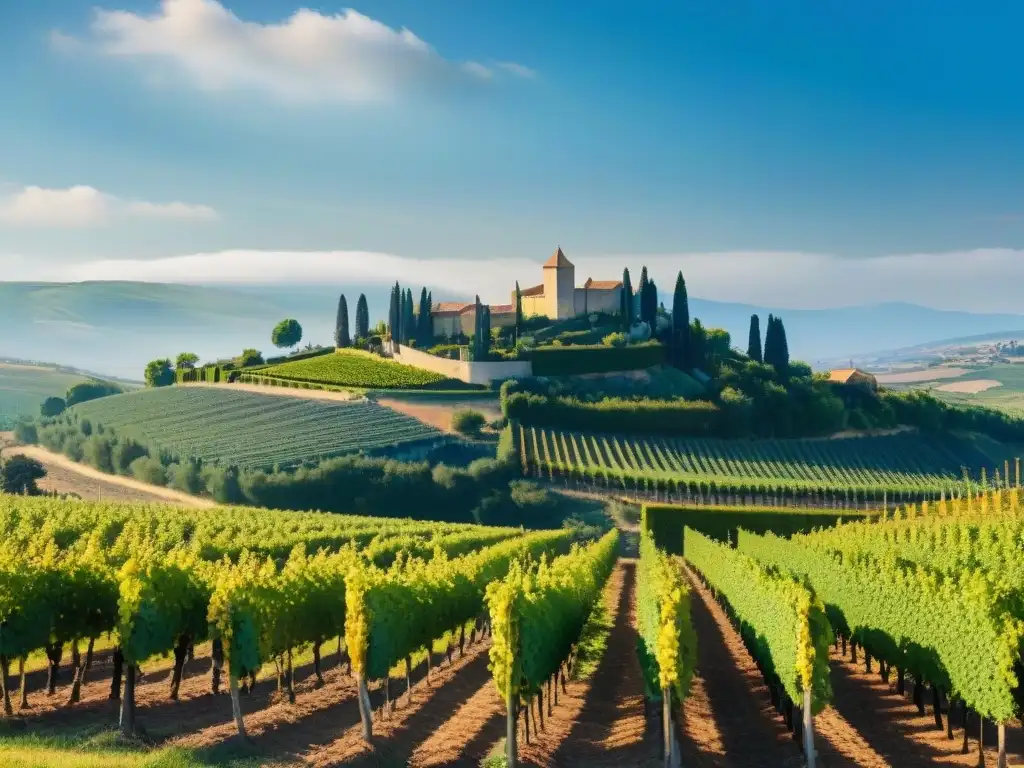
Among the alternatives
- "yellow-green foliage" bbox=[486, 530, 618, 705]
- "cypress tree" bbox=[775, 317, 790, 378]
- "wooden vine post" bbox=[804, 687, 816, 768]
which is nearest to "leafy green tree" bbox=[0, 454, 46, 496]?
"yellow-green foliage" bbox=[486, 530, 618, 705]

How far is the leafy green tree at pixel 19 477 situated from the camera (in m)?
69.9

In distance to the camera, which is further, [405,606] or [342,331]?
[342,331]

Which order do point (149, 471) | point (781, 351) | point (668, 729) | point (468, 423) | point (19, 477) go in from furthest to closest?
point (781, 351) < point (468, 423) < point (149, 471) < point (19, 477) < point (668, 729)

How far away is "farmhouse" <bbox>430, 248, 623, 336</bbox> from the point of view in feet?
353

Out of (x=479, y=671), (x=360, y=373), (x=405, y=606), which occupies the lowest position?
(x=479, y=671)

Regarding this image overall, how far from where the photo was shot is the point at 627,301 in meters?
108

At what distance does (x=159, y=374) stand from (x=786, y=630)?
110 metres

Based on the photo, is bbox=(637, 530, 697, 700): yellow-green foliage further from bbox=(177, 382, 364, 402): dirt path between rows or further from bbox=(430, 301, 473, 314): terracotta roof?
bbox=(430, 301, 473, 314): terracotta roof

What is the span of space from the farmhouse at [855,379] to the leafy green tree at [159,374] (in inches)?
2882

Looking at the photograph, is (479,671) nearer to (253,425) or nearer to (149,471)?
(149,471)

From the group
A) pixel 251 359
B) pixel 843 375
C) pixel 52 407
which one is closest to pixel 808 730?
pixel 843 375

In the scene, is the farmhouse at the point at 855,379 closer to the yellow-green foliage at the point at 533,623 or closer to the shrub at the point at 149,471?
the shrub at the point at 149,471

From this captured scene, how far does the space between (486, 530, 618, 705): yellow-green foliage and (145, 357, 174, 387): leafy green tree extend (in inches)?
3940

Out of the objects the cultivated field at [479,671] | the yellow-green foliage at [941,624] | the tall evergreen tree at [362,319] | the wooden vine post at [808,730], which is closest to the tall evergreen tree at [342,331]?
the tall evergreen tree at [362,319]
